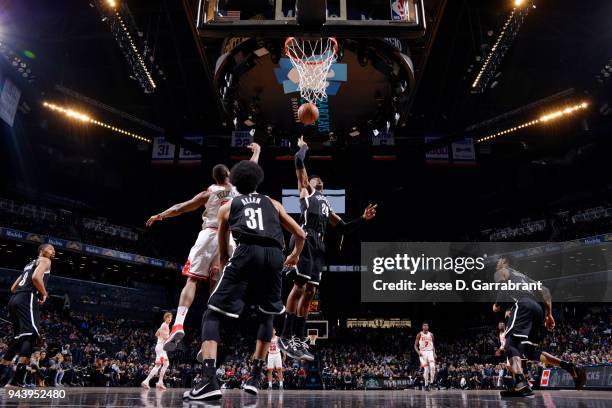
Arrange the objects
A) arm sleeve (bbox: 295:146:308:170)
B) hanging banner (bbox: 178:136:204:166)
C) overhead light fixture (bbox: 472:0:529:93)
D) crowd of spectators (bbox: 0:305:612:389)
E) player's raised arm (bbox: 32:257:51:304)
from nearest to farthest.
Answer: arm sleeve (bbox: 295:146:308:170) → player's raised arm (bbox: 32:257:51:304) → overhead light fixture (bbox: 472:0:529:93) → crowd of spectators (bbox: 0:305:612:389) → hanging banner (bbox: 178:136:204:166)

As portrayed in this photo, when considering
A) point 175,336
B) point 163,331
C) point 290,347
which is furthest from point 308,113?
point 163,331

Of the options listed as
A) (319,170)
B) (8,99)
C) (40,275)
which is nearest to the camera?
(40,275)

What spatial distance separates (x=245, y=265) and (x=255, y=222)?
13.7 inches

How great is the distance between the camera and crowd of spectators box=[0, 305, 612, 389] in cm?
1695

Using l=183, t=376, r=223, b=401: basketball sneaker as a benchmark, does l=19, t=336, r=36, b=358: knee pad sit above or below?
above

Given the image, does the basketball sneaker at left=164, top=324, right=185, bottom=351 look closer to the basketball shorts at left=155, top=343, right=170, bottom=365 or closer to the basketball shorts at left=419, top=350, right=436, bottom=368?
the basketball shorts at left=155, top=343, right=170, bottom=365

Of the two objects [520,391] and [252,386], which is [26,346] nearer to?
[252,386]

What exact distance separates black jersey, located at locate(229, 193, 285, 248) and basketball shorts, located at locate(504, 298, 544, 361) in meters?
4.24

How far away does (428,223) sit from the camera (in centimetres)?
2758

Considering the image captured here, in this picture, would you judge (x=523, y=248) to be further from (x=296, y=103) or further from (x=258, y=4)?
(x=258, y=4)

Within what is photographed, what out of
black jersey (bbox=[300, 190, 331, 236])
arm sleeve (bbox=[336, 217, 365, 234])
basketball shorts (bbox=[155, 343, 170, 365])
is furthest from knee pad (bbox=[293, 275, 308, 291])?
basketball shorts (bbox=[155, 343, 170, 365])

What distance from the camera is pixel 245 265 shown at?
3.60m

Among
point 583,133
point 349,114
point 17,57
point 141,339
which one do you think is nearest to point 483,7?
point 349,114

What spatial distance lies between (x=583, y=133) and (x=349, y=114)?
17092 millimetres
